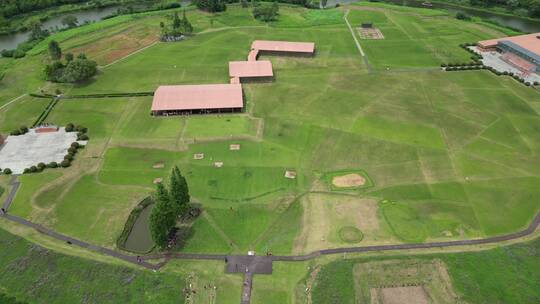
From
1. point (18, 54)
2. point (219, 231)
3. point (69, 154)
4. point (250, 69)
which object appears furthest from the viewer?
point (18, 54)

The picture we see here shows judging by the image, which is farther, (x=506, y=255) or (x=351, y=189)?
(x=351, y=189)

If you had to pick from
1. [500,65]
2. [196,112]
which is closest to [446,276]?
[196,112]

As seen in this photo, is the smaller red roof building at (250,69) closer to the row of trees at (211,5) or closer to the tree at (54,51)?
the tree at (54,51)

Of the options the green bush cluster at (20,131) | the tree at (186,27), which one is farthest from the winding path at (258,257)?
the tree at (186,27)

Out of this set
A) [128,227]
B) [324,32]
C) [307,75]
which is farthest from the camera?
[324,32]

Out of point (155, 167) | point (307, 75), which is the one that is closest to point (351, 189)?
point (155, 167)

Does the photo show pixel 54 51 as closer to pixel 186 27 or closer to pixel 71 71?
pixel 71 71

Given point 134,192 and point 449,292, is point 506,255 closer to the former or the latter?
point 449,292
